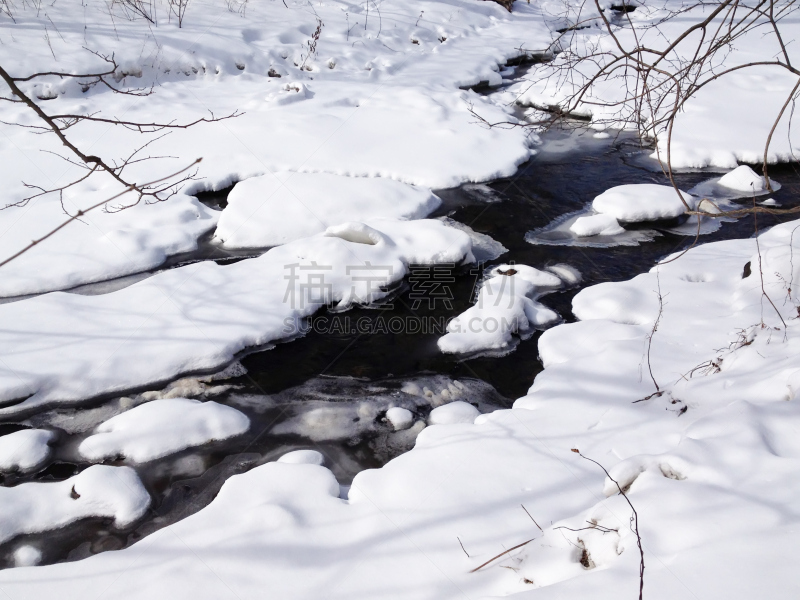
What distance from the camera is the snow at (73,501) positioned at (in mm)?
2680

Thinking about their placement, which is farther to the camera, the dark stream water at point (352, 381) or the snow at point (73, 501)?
the dark stream water at point (352, 381)

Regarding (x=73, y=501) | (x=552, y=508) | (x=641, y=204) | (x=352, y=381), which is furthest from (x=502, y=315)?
(x=73, y=501)

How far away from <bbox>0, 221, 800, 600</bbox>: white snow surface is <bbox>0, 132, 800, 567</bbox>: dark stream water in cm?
34

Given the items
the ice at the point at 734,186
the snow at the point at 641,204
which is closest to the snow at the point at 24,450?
the snow at the point at 641,204

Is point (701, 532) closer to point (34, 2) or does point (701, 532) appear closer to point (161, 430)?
point (161, 430)

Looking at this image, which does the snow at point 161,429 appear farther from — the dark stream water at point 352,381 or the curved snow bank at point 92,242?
the curved snow bank at point 92,242

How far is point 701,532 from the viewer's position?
1.72 m

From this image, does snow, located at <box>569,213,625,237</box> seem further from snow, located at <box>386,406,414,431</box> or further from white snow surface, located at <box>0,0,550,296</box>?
snow, located at <box>386,406,414,431</box>

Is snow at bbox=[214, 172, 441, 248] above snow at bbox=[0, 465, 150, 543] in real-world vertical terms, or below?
above

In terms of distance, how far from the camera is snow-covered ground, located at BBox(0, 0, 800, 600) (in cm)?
199

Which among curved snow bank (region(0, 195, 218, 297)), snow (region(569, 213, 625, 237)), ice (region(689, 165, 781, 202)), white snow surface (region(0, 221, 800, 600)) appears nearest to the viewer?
white snow surface (region(0, 221, 800, 600))

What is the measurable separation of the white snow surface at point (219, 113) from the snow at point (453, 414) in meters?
2.40

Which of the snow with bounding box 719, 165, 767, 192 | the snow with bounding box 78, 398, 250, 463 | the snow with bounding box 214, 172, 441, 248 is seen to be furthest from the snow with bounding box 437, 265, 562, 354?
the snow with bounding box 719, 165, 767, 192

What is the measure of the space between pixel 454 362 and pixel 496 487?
146cm
